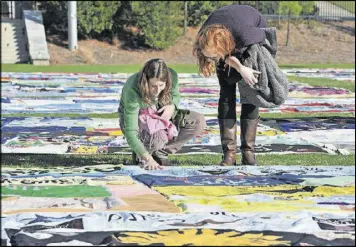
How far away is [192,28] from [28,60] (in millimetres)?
7842

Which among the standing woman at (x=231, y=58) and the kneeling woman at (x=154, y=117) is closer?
the kneeling woman at (x=154, y=117)

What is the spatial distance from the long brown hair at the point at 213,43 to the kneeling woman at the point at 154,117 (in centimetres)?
24

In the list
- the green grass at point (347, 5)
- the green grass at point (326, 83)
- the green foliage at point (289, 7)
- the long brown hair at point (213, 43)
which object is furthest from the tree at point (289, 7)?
the long brown hair at point (213, 43)

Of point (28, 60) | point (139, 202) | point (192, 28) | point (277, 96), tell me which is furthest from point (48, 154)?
point (192, 28)

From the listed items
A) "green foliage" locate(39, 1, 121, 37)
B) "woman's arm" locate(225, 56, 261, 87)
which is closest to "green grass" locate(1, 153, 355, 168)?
"woman's arm" locate(225, 56, 261, 87)

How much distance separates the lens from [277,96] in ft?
19.1

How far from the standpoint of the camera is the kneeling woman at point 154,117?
5.40 meters

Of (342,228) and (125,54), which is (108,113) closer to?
(342,228)

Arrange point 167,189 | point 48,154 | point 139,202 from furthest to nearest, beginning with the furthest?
point 48,154
point 167,189
point 139,202

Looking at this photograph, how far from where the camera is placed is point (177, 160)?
21.0ft

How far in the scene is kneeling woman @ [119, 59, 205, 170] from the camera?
5402 millimetres

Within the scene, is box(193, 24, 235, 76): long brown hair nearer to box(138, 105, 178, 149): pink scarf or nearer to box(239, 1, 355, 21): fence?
box(138, 105, 178, 149): pink scarf

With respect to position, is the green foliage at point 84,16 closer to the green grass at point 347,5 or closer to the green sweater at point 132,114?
the green grass at point 347,5

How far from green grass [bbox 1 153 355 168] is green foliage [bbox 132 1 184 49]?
21.3 m
